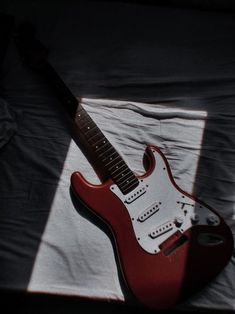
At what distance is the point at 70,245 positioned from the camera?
1.00 metres

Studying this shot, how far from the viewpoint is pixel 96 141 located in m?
1.11

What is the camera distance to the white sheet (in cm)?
97

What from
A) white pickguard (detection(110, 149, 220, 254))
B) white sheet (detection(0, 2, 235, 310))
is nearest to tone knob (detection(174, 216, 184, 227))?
white pickguard (detection(110, 149, 220, 254))

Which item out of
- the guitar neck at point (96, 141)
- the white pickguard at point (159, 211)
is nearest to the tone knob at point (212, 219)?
the white pickguard at point (159, 211)

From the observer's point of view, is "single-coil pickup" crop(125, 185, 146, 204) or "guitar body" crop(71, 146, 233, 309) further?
"single-coil pickup" crop(125, 185, 146, 204)

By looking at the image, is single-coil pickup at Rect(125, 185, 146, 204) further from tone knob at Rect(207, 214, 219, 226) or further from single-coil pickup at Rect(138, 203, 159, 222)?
tone knob at Rect(207, 214, 219, 226)

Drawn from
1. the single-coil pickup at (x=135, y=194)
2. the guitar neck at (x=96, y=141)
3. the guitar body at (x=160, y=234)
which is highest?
the guitar neck at (x=96, y=141)

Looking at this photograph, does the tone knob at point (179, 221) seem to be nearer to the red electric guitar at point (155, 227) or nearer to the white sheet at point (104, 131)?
the red electric guitar at point (155, 227)

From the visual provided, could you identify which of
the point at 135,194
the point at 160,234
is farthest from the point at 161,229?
the point at 135,194

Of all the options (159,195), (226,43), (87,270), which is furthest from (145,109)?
(87,270)

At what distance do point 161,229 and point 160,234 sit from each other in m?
0.01

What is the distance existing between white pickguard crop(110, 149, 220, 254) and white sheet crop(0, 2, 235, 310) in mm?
64

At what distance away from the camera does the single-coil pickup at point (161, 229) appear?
978 mm

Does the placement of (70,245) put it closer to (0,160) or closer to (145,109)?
(0,160)
